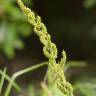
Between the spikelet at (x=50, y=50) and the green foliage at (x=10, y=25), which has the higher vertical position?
the green foliage at (x=10, y=25)

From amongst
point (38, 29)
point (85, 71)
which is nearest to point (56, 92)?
point (38, 29)

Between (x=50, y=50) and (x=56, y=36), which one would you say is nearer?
(x=50, y=50)

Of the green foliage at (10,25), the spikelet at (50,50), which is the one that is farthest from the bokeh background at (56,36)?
the spikelet at (50,50)

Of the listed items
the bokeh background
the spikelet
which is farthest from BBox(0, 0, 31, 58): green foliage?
the spikelet

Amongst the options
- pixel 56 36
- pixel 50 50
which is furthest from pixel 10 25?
pixel 50 50

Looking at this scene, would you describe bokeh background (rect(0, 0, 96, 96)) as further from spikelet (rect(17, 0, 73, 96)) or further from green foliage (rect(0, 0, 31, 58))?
spikelet (rect(17, 0, 73, 96))

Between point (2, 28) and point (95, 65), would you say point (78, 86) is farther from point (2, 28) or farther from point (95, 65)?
point (95, 65)

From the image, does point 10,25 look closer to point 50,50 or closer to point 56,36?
point 56,36

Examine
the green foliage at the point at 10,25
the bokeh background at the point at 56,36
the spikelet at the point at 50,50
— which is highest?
the bokeh background at the point at 56,36

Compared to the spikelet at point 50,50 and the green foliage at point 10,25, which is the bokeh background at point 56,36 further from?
the spikelet at point 50,50
